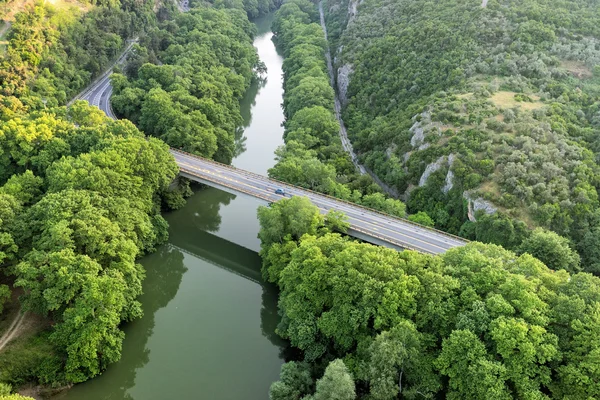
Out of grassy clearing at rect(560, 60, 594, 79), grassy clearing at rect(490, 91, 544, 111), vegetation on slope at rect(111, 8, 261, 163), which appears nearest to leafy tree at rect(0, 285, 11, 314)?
vegetation on slope at rect(111, 8, 261, 163)

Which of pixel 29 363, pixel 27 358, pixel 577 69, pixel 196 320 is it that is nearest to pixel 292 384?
pixel 196 320

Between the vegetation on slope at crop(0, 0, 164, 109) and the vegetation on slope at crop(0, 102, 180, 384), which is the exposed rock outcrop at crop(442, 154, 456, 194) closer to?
the vegetation on slope at crop(0, 102, 180, 384)

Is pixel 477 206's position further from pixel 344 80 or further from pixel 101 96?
pixel 101 96

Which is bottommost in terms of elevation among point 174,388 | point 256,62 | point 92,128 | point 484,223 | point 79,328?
point 174,388

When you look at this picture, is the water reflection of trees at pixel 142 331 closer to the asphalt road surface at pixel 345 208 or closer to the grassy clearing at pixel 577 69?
the asphalt road surface at pixel 345 208

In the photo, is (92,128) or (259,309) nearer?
(259,309)

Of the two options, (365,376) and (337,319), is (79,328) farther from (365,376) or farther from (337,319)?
(365,376)

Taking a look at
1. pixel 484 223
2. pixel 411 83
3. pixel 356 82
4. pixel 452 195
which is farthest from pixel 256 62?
pixel 484 223
